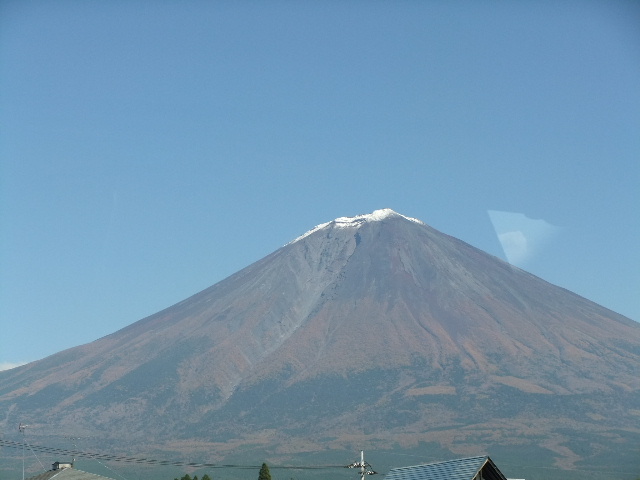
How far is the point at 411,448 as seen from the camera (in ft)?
560

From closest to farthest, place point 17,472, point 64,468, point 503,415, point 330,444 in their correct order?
point 64,468 → point 17,472 → point 330,444 → point 503,415

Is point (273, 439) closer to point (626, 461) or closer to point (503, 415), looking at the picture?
point (503, 415)

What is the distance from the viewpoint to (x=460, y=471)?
102ft

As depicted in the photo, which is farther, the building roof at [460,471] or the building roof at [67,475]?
the building roof at [67,475]

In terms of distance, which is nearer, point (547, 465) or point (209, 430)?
point (547, 465)

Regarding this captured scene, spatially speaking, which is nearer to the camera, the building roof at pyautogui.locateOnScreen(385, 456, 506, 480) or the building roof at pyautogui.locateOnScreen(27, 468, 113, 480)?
the building roof at pyautogui.locateOnScreen(385, 456, 506, 480)

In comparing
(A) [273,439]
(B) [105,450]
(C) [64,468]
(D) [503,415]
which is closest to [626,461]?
(D) [503,415]

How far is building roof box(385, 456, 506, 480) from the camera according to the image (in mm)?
30859

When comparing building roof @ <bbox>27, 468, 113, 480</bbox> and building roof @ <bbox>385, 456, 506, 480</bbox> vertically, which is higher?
building roof @ <bbox>27, 468, 113, 480</bbox>

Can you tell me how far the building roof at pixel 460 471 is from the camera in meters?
30.9

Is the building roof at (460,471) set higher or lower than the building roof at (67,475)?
lower

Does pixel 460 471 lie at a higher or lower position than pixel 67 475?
lower

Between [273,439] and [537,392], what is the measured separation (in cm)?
5382

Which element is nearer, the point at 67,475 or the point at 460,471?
the point at 460,471
